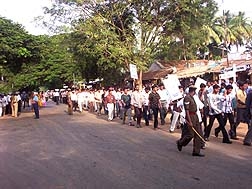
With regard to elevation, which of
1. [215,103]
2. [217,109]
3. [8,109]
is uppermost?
[215,103]

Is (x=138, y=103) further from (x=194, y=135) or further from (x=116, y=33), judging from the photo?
(x=116, y=33)

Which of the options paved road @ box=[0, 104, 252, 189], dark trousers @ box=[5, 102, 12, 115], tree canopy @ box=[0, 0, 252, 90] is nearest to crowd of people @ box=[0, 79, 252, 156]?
paved road @ box=[0, 104, 252, 189]

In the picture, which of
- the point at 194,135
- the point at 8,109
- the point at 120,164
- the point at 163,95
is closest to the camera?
the point at 120,164

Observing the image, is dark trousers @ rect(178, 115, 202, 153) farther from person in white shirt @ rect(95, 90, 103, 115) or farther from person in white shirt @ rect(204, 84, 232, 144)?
person in white shirt @ rect(95, 90, 103, 115)

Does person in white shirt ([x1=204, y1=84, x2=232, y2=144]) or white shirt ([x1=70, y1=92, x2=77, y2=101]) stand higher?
white shirt ([x1=70, y1=92, x2=77, y2=101])

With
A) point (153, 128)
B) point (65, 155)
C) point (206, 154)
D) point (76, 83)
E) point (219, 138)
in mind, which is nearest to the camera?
point (206, 154)

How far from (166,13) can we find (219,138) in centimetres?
1878

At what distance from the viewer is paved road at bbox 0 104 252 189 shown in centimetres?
677

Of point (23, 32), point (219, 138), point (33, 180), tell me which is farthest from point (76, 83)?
point (33, 180)

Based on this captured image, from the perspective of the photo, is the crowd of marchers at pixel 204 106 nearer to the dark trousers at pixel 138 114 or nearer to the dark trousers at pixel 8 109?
the dark trousers at pixel 138 114

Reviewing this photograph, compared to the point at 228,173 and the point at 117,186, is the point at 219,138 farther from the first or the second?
the point at 117,186

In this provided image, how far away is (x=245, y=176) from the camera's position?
6.93m

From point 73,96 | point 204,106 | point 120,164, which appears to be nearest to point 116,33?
point 73,96

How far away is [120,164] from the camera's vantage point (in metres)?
8.35
